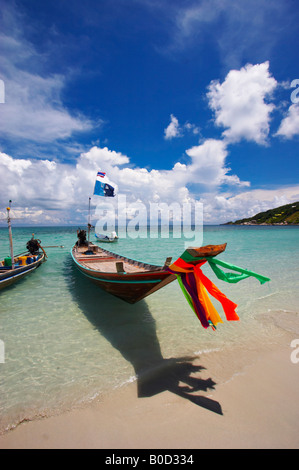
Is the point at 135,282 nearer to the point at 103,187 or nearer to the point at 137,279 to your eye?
the point at 137,279

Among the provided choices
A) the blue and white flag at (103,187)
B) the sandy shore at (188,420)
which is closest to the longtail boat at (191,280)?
the sandy shore at (188,420)

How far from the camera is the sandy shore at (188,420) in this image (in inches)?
117

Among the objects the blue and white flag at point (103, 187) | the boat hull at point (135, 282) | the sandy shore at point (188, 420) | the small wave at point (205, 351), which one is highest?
the blue and white flag at point (103, 187)

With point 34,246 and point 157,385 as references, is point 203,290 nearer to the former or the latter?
point 157,385

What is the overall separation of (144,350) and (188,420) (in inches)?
89.6

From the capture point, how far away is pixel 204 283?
428 cm

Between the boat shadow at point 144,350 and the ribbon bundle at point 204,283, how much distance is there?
1.31 metres

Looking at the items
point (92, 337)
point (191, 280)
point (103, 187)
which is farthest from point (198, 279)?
point (103, 187)

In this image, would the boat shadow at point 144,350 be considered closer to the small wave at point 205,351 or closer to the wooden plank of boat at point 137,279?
the small wave at point 205,351

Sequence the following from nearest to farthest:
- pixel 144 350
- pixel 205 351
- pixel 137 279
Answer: pixel 205 351
pixel 144 350
pixel 137 279

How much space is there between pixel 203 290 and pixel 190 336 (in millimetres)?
2713

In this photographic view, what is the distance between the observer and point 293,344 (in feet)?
17.9
